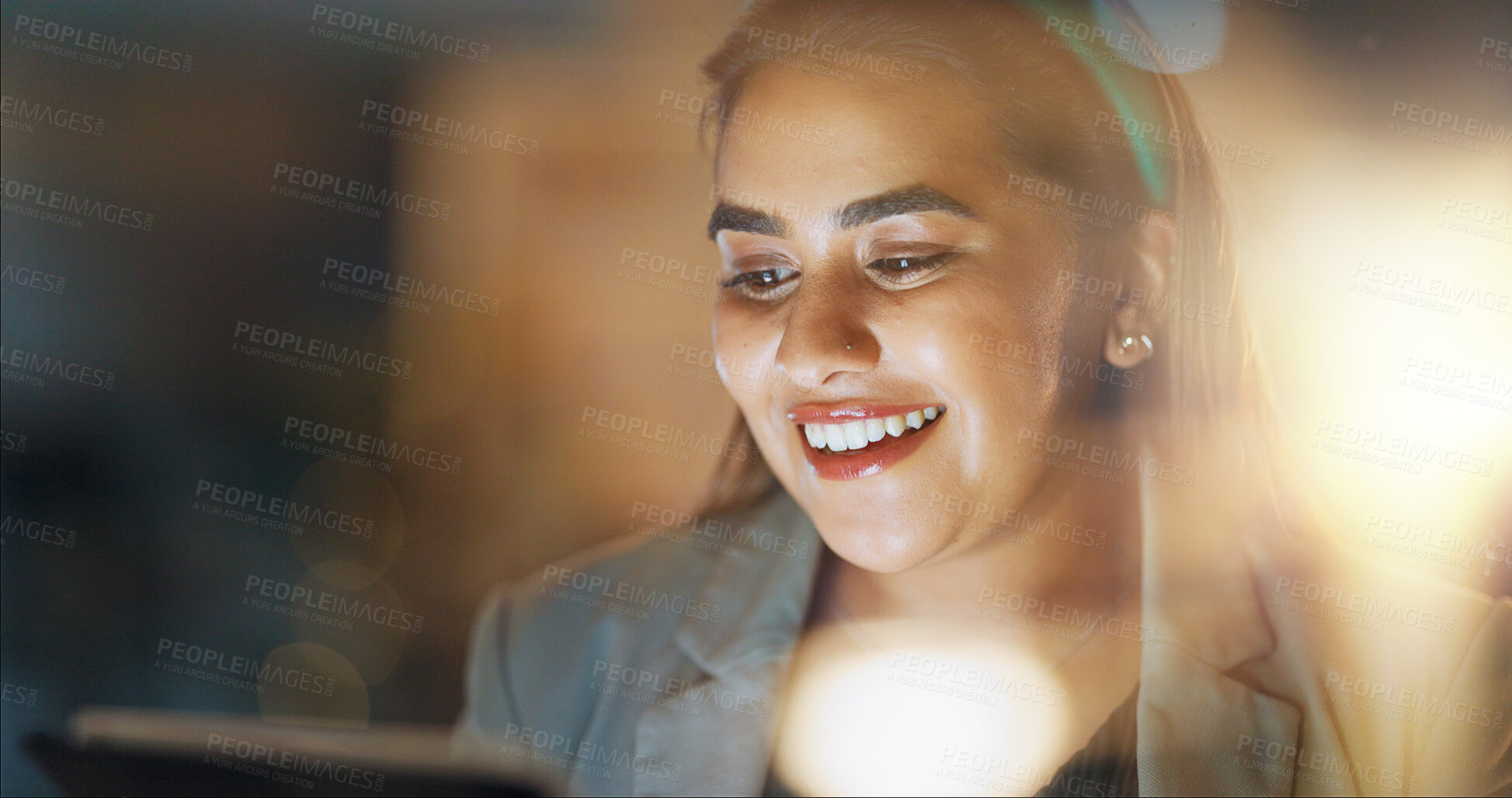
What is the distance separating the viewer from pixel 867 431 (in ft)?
4.17

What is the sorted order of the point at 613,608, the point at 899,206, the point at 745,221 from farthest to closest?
1. the point at 613,608
2. the point at 745,221
3. the point at 899,206

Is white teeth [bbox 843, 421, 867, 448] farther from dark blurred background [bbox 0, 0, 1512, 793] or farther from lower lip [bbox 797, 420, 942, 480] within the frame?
dark blurred background [bbox 0, 0, 1512, 793]

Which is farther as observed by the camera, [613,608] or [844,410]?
[613,608]

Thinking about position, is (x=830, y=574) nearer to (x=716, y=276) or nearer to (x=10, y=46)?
(x=716, y=276)

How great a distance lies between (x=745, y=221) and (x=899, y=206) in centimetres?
23

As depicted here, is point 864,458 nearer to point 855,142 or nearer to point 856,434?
point 856,434

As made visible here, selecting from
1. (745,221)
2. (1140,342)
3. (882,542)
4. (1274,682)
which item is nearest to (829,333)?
(745,221)

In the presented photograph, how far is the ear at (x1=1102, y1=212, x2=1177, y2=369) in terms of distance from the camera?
4.00ft

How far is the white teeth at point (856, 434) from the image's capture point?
1270 mm

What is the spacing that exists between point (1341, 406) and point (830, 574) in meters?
0.77

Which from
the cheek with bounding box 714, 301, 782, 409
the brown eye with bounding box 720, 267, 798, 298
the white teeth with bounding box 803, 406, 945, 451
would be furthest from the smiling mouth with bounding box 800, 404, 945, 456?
the brown eye with bounding box 720, 267, 798, 298

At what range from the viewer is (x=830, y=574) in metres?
1.38

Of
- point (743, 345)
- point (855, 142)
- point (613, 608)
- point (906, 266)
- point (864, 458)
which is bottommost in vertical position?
point (613, 608)

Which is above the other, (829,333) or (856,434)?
(829,333)
